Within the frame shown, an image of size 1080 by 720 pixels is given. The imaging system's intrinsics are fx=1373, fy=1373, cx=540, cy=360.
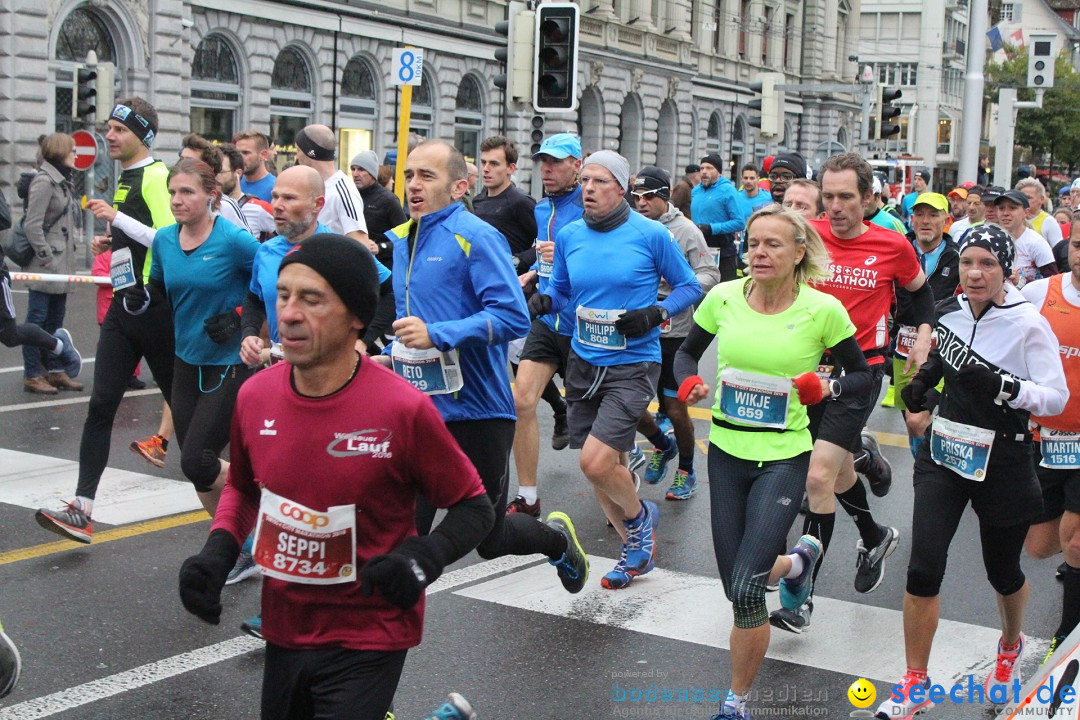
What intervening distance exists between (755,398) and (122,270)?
3564 millimetres

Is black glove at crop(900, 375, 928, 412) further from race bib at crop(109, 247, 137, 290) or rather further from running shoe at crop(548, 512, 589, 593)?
race bib at crop(109, 247, 137, 290)

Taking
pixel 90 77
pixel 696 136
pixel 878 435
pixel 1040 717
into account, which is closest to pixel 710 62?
pixel 696 136

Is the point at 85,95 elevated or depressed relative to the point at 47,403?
elevated

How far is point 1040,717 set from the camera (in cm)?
362

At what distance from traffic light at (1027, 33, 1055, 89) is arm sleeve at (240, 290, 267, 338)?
78.7ft

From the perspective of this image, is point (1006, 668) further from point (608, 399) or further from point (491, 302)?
point (491, 302)

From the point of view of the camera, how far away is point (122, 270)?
698 centimetres

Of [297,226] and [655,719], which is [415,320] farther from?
[655,719]

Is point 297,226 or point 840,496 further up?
point 297,226

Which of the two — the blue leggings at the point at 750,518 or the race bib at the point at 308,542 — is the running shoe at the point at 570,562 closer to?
the blue leggings at the point at 750,518

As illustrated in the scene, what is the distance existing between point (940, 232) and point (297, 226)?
19.9 feet

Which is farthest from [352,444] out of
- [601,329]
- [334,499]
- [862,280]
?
[862,280]

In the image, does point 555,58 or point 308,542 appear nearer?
point 308,542

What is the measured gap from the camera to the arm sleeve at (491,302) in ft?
16.8
